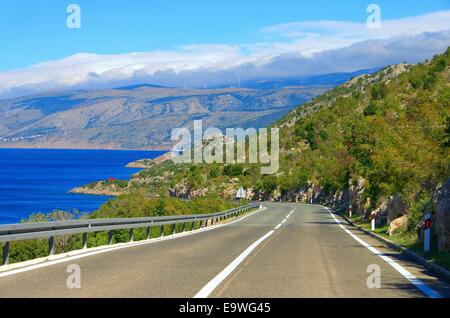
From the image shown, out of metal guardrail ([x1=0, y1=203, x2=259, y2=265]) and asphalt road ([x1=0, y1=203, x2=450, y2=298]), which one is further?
metal guardrail ([x1=0, y1=203, x2=259, y2=265])

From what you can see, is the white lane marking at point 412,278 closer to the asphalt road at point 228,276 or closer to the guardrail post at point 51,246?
the asphalt road at point 228,276

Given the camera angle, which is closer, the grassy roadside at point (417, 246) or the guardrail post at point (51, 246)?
the grassy roadside at point (417, 246)

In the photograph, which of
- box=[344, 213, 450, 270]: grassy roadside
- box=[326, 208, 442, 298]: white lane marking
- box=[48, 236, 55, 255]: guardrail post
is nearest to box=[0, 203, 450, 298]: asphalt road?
box=[326, 208, 442, 298]: white lane marking

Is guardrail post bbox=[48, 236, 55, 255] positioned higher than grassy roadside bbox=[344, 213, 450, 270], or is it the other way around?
guardrail post bbox=[48, 236, 55, 255]

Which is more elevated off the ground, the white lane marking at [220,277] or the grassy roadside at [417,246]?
the white lane marking at [220,277]

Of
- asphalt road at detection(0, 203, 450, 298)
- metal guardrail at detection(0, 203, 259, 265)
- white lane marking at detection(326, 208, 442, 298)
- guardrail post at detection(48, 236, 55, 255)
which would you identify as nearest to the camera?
asphalt road at detection(0, 203, 450, 298)

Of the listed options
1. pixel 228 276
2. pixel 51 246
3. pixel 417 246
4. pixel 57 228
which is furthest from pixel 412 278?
pixel 57 228

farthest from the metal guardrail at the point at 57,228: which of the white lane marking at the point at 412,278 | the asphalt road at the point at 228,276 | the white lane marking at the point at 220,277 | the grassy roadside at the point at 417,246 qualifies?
the grassy roadside at the point at 417,246

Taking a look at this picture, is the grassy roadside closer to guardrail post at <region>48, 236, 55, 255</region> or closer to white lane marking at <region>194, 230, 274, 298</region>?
white lane marking at <region>194, 230, 274, 298</region>

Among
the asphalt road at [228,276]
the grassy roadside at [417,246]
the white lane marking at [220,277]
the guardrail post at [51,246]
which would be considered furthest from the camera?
the guardrail post at [51,246]

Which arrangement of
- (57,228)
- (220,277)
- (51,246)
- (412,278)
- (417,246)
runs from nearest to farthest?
(220,277) → (412,278) → (51,246) → (57,228) → (417,246)

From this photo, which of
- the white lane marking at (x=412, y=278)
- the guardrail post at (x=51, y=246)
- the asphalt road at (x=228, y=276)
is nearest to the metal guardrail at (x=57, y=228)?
the guardrail post at (x=51, y=246)

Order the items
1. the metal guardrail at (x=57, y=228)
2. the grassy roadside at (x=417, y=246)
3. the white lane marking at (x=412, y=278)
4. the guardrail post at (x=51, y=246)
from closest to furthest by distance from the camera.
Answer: the white lane marking at (x=412, y=278), the metal guardrail at (x=57, y=228), the grassy roadside at (x=417, y=246), the guardrail post at (x=51, y=246)

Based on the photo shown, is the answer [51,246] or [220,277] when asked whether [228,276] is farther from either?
[51,246]
